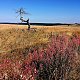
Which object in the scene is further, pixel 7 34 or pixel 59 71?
pixel 7 34

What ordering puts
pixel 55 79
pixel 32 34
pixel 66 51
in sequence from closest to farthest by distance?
pixel 55 79 → pixel 66 51 → pixel 32 34

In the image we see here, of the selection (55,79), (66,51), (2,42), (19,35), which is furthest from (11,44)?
Answer: (55,79)

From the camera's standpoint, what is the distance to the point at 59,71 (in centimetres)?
1184

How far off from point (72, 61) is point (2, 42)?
80.0ft

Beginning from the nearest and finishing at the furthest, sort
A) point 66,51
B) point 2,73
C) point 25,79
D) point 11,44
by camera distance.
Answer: point 25,79, point 2,73, point 66,51, point 11,44

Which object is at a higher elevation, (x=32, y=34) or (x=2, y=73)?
(x=2, y=73)

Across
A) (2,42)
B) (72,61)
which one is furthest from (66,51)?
(2,42)

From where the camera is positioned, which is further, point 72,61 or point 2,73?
point 72,61

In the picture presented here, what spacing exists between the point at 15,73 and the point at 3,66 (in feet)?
3.34

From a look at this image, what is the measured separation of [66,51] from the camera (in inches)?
530

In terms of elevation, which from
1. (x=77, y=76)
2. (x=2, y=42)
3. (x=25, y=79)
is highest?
(x=25, y=79)

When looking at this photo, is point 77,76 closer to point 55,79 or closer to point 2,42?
point 55,79

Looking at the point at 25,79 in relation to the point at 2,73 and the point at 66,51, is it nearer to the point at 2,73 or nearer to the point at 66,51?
the point at 2,73

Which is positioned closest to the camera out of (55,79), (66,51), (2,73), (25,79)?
(25,79)
